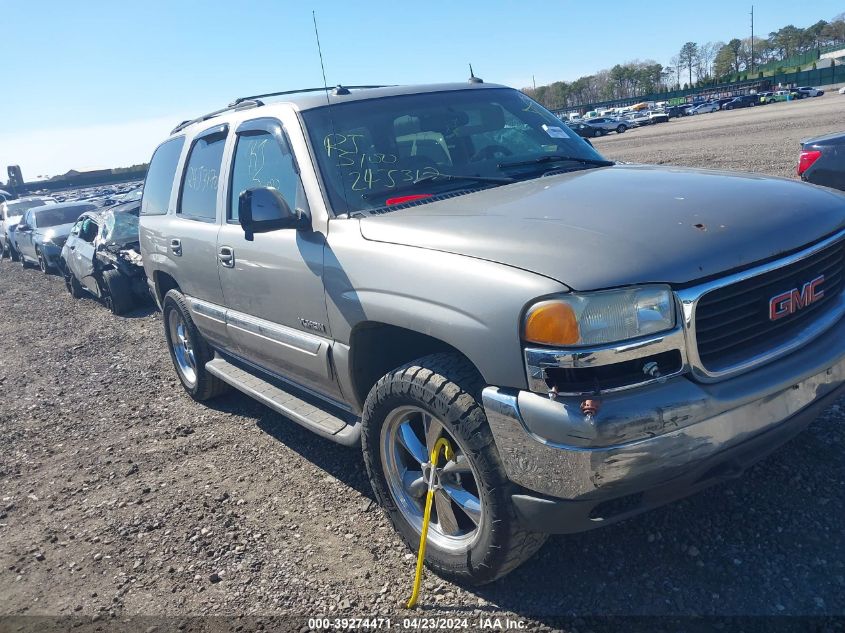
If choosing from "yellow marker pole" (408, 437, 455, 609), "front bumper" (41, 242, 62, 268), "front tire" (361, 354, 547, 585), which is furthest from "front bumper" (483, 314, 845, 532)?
"front bumper" (41, 242, 62, 268)

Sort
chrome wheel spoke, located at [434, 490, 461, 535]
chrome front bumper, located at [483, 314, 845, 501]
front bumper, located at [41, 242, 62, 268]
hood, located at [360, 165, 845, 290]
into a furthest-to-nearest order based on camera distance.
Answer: front bumper, located at [41, 242, 62, 268] < chrome wheel spoke, located at [434, 490, 461, 535] < hood, located at [360, 165, 845, 290] < chrome front bumper, located at [483, 314, 845, 501]

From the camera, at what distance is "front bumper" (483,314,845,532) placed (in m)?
2.24

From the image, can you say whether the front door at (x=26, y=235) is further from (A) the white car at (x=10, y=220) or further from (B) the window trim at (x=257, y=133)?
(B) the window trim at (x=257, y=133)

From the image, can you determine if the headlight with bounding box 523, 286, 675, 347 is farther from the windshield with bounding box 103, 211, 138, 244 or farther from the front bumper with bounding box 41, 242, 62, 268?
the front bumper with bounding box 41, 242, 62, 268

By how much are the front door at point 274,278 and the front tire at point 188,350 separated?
3.17 ft

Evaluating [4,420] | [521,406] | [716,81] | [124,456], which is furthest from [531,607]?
[716,81]

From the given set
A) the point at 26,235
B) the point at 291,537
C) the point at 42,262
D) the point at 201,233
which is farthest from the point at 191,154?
the point at 26,235

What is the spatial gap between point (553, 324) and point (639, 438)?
1.48 feet

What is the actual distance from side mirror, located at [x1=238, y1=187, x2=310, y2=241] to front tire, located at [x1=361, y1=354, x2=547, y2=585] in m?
0.92

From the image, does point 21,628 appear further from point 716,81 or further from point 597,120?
point 716,81

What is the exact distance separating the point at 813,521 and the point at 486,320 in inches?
69.9

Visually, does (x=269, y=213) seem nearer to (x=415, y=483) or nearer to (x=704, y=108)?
(x=415, y=483)

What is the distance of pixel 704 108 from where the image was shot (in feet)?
225

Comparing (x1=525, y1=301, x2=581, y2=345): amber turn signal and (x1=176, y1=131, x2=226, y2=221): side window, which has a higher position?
(x1=176, y1=131, x2=226, y2=221): side window
